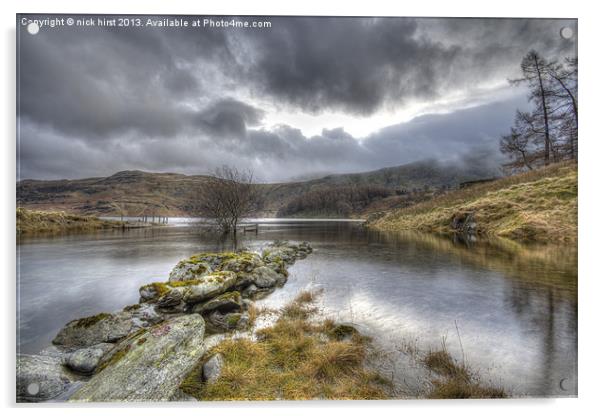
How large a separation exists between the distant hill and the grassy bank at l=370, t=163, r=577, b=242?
43.5ft

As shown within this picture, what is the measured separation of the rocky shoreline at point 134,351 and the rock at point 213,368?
0.02 metres

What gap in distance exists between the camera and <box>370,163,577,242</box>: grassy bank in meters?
7.23

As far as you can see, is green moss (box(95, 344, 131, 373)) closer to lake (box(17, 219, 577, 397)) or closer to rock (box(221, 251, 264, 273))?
lake (box(17, 219, 577, 397))

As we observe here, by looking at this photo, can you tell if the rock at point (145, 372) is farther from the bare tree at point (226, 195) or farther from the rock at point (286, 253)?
the bare tree at point (226, 195)

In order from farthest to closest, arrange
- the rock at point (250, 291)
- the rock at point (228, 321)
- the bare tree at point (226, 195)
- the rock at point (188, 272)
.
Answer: the bare tree at point (226, 195) < the rock at point (250, 291) < the rock at point (188, 272) < the rock at point (228, 321)

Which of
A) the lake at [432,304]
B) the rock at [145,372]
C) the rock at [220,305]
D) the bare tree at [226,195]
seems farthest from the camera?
the bare tree at [226,195]

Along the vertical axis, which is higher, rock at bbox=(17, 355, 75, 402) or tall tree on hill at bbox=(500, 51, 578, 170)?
tall tree on hill at bbox=(500, 51, 578, 170)

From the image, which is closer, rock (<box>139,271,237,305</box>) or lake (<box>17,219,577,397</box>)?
lake (<box>17,219,577,397</box>)

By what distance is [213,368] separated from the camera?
10.4 feet

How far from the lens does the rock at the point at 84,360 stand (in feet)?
11.2

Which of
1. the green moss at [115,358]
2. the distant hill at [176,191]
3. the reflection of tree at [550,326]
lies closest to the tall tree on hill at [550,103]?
the reflection of tree at [550,326]

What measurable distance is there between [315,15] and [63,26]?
448 cm

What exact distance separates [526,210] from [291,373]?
56.4 feet

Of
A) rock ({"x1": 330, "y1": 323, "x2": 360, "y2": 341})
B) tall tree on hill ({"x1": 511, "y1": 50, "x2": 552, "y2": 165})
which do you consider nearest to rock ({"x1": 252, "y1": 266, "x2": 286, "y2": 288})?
rock ({"x1": 330, "y1": 323, "x2": 360, "y2": 341})
